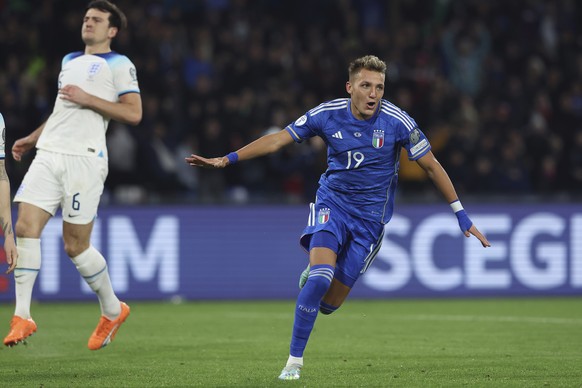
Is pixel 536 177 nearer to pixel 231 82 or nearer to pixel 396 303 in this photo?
pixel 396 303

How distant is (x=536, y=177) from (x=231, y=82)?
5.30 metres

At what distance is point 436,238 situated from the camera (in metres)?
16.3

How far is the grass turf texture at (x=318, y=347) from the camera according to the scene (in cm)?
793

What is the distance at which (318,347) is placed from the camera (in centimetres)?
1020

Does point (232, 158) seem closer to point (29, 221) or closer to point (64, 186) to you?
point (64, 186)

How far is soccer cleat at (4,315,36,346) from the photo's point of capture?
795cm

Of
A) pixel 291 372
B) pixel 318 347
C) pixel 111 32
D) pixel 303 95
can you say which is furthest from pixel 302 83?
pixel 291 372

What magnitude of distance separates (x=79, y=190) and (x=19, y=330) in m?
1.23

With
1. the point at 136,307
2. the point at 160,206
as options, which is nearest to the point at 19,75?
the point at 160,206

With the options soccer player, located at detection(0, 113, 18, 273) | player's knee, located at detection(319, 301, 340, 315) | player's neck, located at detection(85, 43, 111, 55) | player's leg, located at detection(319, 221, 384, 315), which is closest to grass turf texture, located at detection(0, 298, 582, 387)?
player's knee, located at detection(319, 301, 340, 315)

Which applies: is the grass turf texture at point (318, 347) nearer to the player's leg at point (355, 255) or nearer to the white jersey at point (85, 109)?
the player's leg at point (355, 255)

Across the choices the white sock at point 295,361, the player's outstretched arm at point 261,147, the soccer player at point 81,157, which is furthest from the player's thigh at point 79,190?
the white sock at point 295,361

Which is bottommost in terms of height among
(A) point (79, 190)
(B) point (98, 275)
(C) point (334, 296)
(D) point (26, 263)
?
(C) point (334, 296)

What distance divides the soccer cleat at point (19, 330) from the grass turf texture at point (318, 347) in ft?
0.93
